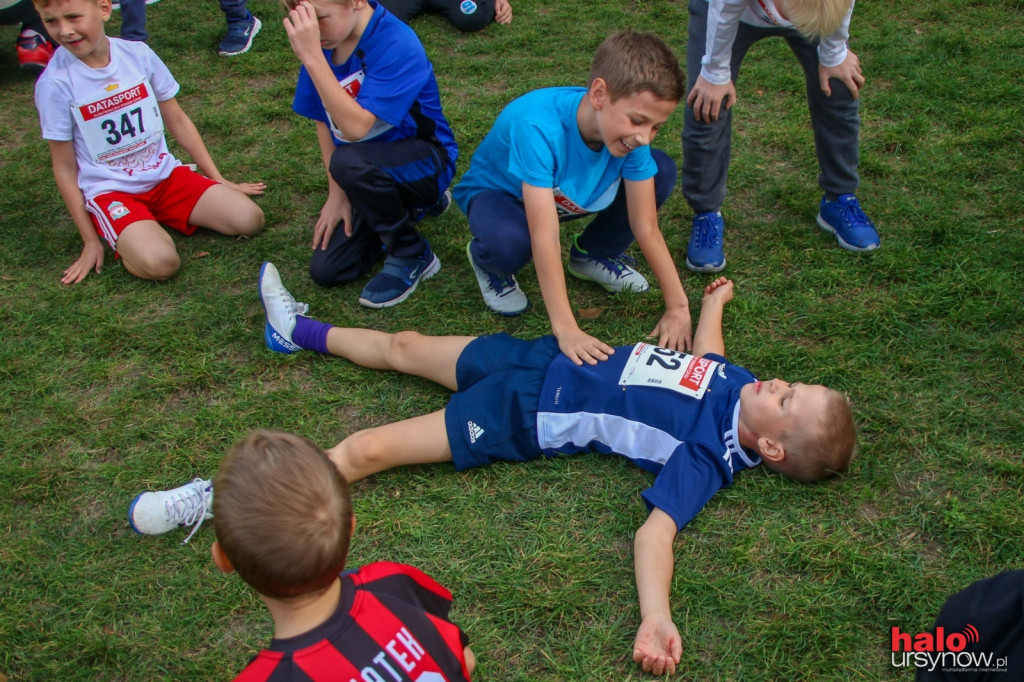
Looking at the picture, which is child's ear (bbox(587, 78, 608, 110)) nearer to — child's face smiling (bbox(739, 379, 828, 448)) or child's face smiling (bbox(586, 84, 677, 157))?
child's face smiling (bbox(586, 84, 677, 157))

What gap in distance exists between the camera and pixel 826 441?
8.19 ft

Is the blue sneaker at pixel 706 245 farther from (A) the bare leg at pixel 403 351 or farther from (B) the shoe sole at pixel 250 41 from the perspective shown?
(B) the shoe sole at pixel 250 41

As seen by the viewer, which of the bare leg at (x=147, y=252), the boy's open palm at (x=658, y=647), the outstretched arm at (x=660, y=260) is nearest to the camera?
Result: the boy's open palm at (x=658, y=647)

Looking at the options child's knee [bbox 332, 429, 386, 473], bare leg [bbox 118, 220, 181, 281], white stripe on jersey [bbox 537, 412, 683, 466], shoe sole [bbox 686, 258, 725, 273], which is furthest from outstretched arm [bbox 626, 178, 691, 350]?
bare leg [bbox 118, 220, 181, 281]

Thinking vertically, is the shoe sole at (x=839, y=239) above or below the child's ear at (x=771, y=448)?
above

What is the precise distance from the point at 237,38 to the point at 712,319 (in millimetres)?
4143

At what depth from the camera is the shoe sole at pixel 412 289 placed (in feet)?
11.4

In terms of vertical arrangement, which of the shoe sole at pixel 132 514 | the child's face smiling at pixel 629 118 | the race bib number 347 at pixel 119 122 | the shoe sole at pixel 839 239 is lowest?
the shoe sole at pixel 132 514

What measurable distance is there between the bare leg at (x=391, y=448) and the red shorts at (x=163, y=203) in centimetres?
177

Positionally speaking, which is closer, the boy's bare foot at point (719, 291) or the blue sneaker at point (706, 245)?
the boy's bare foot at point (719, 291)

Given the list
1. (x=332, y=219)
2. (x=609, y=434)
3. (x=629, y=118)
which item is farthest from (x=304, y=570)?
(x=332, y=219)

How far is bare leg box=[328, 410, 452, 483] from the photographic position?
8.80 ft

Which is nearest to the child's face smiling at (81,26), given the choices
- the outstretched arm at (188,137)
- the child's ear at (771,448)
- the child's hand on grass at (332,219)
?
the outstretched arm at (188,137)

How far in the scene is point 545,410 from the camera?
271cm
